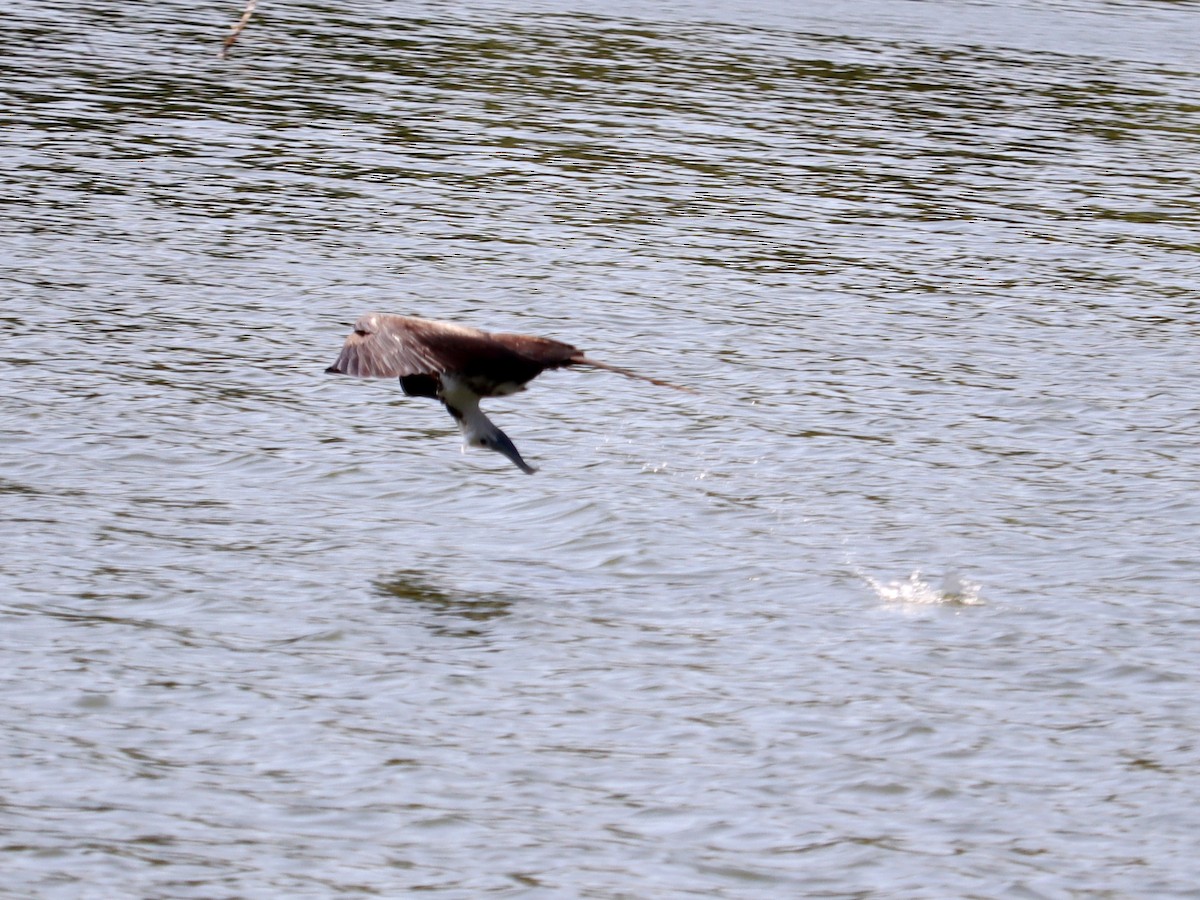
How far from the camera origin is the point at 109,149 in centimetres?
1858

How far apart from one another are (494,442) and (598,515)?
92 centimetres

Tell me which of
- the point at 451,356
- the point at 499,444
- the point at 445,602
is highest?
the point at 451,356

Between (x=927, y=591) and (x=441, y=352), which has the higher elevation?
(x=441, y=352)

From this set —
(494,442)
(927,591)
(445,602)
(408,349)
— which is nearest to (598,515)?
(494,442)

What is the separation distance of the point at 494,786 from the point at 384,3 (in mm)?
23211

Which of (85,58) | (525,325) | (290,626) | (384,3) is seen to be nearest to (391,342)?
(290,626)

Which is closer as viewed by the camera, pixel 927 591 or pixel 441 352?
pixel 441 352

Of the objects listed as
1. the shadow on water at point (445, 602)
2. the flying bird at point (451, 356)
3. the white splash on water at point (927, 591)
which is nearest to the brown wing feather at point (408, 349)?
the flying bird at point (451, 356)

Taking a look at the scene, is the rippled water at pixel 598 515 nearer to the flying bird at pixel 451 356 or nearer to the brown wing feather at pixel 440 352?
the flying bird at pixel 451 356

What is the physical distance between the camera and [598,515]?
10375 mm

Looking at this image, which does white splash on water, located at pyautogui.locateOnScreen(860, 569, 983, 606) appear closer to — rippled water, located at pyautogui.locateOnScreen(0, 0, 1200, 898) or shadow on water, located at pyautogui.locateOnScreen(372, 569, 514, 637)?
rippled water, located at pyautogui.locateOnScreen(0, 0, 1200, 898)

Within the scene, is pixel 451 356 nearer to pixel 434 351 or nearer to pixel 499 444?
pixel 434 351

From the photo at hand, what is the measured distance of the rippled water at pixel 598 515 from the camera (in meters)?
7.07

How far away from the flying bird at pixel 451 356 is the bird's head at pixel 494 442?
1cm
